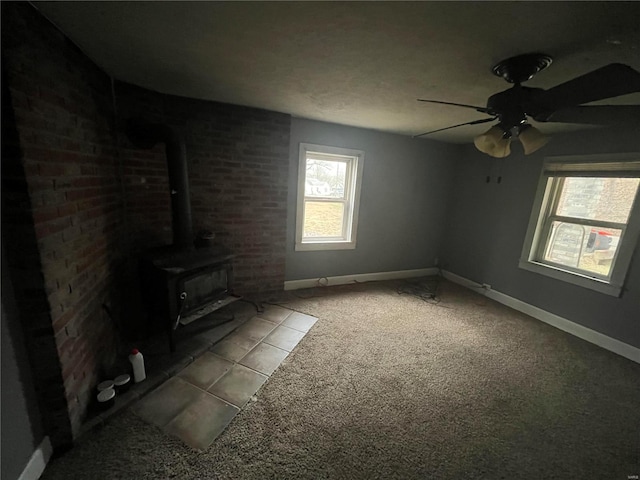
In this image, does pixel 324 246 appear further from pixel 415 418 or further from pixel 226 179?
pixel 415 418

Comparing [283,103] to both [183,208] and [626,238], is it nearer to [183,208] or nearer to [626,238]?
[183,208]

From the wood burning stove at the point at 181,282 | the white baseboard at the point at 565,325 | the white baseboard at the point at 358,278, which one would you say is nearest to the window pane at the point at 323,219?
the white baseboard at the point at 358,278

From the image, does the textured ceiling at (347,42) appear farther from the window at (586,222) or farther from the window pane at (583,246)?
the window pane at (583,246)

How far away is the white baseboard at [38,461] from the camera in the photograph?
113 centimetres

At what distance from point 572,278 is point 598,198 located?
0.89 m

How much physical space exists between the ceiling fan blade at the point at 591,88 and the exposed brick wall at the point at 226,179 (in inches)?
91.3

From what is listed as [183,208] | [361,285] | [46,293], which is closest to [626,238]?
[361,285]

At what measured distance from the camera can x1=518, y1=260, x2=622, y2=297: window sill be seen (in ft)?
8.21

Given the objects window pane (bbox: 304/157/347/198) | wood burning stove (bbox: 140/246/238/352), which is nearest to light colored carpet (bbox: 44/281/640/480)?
wood burning stove (bbox: 140/246/238/352)

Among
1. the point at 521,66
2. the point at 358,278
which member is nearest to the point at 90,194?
the point at 521,66

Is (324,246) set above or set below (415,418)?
above

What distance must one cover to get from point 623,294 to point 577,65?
2386 mm

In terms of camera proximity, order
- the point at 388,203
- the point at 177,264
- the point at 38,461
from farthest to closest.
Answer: the point at 388,203 → the point at 177,264 → the point at 38,461

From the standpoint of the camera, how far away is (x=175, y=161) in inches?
82.0
